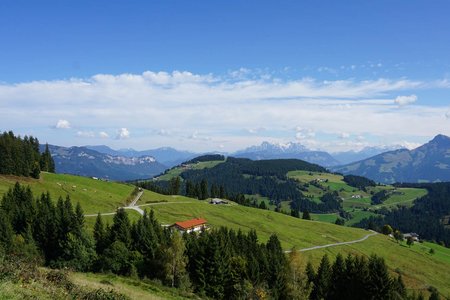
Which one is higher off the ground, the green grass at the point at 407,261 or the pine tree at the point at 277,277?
the pine tree at the point at 277,277

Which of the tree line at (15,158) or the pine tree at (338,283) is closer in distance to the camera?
the pine tree at (338,283)

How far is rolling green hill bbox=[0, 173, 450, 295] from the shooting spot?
448 ft

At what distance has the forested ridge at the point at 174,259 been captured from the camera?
225ft

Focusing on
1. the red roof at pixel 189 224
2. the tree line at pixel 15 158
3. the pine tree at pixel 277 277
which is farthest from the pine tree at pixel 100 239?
the tree line at pixel 15 158

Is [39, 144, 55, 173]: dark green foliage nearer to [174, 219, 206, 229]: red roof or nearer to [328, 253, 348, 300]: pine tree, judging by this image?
[174, 219, 206, 229]: red roof

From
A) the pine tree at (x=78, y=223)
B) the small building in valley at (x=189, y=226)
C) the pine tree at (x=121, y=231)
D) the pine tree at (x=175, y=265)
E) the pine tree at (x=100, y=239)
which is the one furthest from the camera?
the small building in valley at (x=189, y=226)

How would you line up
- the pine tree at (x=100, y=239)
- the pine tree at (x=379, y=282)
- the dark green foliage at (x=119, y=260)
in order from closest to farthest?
the dark green foliage at (x=119, y=260) < the pine tree at (x=100, y=239) < the pine tree at (x=379, y=282)

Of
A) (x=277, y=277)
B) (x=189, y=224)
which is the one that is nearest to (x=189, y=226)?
(x=189, y=224)

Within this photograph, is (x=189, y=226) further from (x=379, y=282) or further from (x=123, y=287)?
(x=123, y=287)

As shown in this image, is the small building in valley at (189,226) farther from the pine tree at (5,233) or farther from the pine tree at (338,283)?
the pine tree at (5,233)

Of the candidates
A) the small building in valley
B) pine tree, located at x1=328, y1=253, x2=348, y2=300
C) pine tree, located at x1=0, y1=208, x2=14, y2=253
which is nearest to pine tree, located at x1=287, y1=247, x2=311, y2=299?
pine tree, located at x1=328, y1=253, x2=348, y2=300

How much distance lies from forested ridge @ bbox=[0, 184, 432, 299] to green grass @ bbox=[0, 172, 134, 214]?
1473 inches

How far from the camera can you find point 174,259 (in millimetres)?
68250

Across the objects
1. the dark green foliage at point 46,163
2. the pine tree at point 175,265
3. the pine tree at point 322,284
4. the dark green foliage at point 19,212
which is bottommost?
the pine tree at point 322,284
